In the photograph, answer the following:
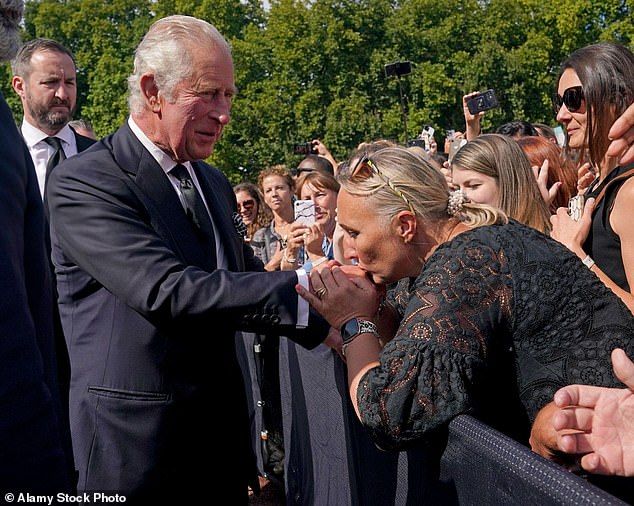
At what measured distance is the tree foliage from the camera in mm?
43250

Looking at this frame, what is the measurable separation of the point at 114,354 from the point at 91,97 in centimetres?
4325

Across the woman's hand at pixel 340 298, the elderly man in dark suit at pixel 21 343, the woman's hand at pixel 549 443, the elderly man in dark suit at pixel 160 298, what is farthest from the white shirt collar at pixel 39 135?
the woman's hand at pixel 549 443

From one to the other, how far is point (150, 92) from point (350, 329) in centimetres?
117

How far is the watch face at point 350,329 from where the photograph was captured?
285 centimetres

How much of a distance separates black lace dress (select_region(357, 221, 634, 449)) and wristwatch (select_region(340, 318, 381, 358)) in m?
0.28

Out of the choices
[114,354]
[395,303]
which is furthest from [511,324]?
[114,354]

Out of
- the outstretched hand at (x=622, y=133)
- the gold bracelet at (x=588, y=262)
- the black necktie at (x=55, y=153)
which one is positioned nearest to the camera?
the outstretched hand at (x=622, y=133)

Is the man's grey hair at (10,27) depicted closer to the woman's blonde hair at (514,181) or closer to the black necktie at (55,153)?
the woman's blonde hair at (514,181)

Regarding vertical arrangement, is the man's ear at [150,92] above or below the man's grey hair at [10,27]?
below

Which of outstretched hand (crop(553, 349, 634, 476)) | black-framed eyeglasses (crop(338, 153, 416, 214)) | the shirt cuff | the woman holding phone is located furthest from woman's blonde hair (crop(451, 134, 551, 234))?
outstretched hand (crop(553, 349, 634, 476))

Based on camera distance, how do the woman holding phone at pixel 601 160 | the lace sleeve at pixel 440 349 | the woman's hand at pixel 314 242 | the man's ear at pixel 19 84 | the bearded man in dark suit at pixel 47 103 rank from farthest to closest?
1. the woman's hand at pixel 314 242
2. the man's ear at pixel 19 84
3. the bearded man in dark suit at pixel 47 103
4. the woman holding phone at pixel 601 160
5. the lace sleeve at pixel 440 349

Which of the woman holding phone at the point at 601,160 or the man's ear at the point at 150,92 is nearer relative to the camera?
the man's ear at the point at 150,92

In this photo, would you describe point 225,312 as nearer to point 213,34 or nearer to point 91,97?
point 213,34

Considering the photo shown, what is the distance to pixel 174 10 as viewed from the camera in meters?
45.4
